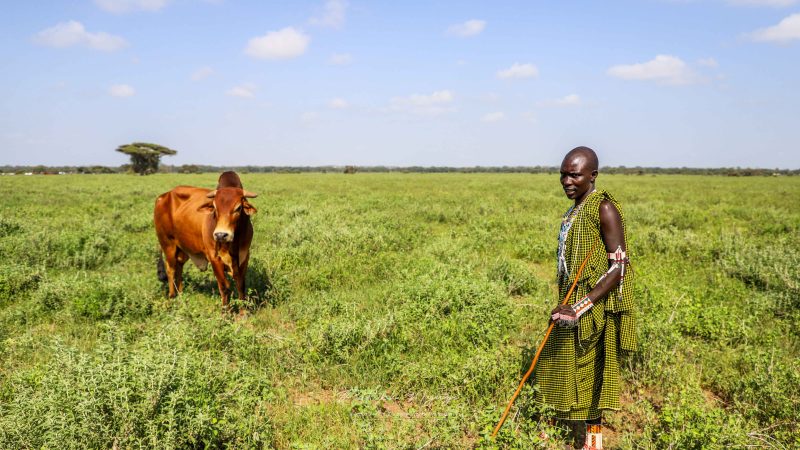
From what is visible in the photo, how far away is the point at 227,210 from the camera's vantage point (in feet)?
19.6

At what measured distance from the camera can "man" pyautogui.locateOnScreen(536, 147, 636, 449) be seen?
3.00m

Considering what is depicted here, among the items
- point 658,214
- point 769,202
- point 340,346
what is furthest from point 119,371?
point 769,202

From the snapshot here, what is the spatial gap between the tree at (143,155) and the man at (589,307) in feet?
259

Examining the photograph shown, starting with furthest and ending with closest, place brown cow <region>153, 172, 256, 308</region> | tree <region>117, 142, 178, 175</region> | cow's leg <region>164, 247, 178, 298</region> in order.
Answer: tree <region>117, 142, 178, 175</region>
cow's leg <region>164, 247, 178, 298</region>
brown cow <region>153, 172, 256, 308</region>

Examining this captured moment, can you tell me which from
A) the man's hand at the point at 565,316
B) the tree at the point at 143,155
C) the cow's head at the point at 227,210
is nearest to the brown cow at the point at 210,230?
the cow's head at the point at 227,210

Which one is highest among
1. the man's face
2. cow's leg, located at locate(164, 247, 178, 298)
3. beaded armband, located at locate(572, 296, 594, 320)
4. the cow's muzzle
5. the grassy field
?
the man's face

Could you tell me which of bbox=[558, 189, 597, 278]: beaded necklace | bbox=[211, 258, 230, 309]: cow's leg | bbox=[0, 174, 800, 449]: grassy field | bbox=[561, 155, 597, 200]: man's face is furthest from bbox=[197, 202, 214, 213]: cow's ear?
bbox=[561, 155, 597, 200]: man's face

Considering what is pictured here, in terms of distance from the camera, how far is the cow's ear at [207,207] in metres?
6.40

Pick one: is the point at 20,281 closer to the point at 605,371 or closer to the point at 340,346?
the point at 340,346

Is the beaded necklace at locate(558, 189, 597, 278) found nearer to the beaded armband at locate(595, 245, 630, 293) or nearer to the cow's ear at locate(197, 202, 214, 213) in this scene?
the beaded armband at locate(595, 245, 630, 293)

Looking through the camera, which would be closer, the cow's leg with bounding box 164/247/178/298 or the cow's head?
the cow's head

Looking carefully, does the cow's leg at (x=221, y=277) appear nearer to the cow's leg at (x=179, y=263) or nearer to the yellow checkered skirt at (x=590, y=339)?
the cow's leg at (x=179, y=263)

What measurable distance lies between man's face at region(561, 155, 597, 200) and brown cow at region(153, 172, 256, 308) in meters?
4.40

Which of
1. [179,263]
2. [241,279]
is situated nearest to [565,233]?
[241,279]
